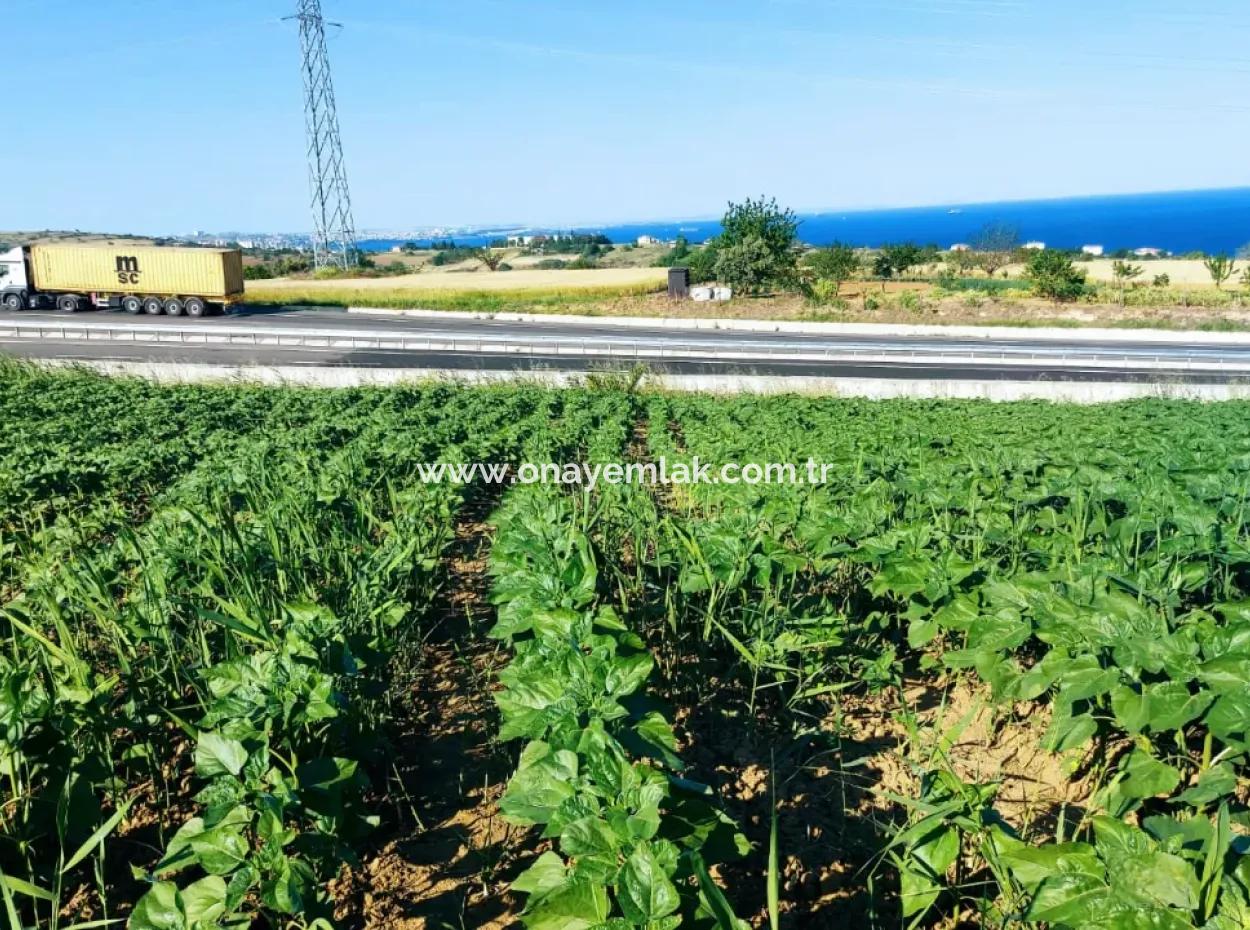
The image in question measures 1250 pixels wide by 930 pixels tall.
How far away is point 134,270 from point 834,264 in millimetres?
37132

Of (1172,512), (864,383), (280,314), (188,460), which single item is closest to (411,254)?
(280,314)

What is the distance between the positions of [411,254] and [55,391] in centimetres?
9847

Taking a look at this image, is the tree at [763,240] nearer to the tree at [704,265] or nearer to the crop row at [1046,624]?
the tree at [704,265]

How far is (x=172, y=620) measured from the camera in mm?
4734

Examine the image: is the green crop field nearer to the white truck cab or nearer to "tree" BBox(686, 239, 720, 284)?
the white truck cab

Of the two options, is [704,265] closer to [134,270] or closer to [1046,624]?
[134,270]

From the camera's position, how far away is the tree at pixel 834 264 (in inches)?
2024

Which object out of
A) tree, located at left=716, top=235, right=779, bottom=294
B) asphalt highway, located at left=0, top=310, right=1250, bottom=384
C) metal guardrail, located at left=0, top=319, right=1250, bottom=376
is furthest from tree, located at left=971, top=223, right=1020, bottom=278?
metal guardrail, located at left=0, top=319, right=1250, bottom=376

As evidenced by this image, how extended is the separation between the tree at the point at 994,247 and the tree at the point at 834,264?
526 inches

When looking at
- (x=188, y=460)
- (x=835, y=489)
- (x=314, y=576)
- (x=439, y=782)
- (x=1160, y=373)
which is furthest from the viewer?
(x=1160, y=373)

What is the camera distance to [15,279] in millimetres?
39406

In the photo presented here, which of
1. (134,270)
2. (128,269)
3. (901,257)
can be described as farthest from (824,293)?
(128,269)

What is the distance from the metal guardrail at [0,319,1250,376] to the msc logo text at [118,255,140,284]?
803cm

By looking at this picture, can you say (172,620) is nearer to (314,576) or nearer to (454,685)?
(314,576)
